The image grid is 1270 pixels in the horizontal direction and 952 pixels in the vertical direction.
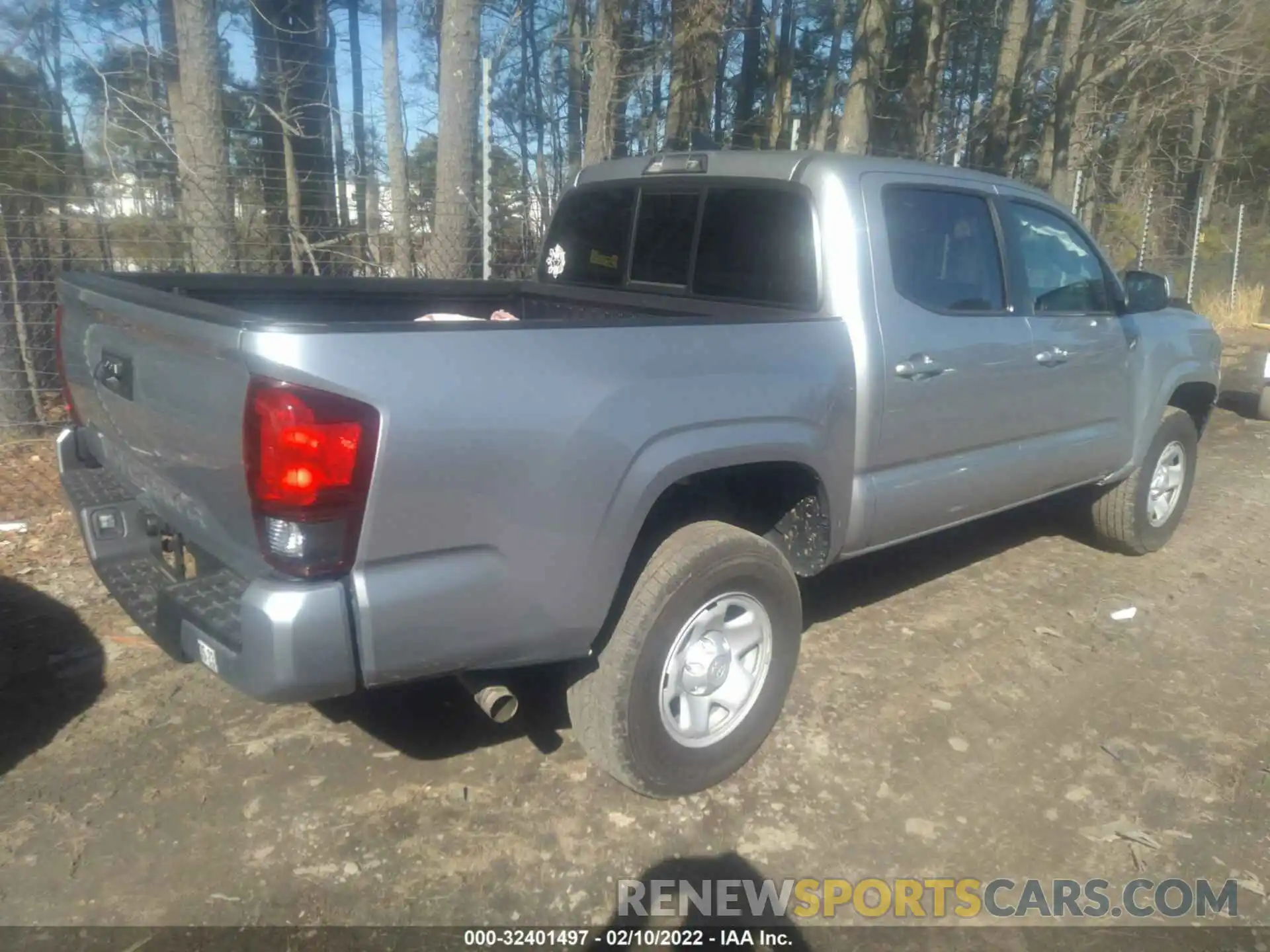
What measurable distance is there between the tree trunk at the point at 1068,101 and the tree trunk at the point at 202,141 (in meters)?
12.0

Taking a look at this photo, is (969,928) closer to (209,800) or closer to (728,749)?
(728,749)

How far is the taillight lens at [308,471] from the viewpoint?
2.12 meters

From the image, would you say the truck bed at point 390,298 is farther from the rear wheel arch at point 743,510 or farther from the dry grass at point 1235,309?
the dry grass at point 1235,309

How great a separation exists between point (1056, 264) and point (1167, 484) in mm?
1890

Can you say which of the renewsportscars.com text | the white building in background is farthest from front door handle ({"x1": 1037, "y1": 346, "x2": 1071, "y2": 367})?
the white building in background

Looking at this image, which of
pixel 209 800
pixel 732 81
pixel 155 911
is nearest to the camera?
pixel 155 911

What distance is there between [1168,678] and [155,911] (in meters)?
3.78

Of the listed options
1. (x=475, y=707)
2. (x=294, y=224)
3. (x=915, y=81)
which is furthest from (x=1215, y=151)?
(x=475, y=707)

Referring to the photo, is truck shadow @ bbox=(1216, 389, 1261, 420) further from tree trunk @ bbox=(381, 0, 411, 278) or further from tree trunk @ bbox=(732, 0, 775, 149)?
tree trunk @ bbox=(732, 0, 775, 149)

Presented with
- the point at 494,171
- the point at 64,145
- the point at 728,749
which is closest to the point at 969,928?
the point at 728,749

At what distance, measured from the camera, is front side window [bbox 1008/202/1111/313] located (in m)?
4.23

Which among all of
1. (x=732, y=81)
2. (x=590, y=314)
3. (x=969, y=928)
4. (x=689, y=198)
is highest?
(x=732, y=81)

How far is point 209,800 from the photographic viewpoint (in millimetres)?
2988

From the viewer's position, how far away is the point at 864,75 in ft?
38.3
